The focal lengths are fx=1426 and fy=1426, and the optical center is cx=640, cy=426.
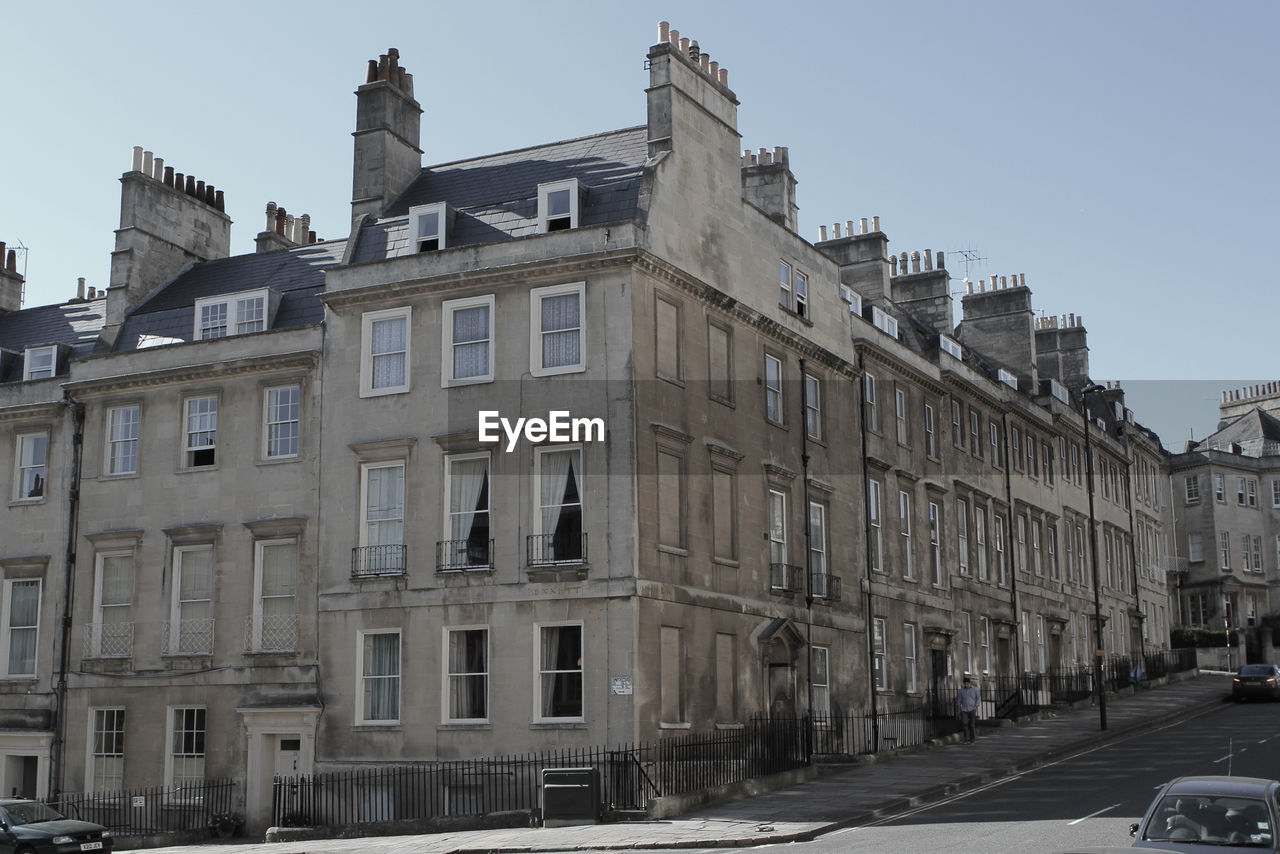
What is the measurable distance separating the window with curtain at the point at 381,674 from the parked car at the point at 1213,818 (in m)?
18.4

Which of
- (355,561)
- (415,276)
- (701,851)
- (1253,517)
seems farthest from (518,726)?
(1253,517)

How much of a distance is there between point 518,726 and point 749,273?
1240 cm

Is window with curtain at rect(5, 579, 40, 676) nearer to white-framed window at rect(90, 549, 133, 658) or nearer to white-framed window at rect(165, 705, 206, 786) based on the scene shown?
white-framed window at rect(90, 549, 133, 658)

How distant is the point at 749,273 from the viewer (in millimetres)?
34250

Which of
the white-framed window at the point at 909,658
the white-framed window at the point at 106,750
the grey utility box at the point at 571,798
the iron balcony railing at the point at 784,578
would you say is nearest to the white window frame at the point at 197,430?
the white-framed window at the point at 106,750

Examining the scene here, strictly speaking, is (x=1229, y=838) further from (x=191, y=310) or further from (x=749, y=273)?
(x=191, y=310)

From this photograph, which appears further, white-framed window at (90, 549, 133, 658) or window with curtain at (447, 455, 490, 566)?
white-framed window at (90, 549, 133, 658)

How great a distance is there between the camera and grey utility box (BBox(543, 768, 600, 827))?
25.0 metres

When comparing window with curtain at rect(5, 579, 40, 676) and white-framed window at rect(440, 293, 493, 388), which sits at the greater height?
white-framed window at rect(440, 293, 493, 388)

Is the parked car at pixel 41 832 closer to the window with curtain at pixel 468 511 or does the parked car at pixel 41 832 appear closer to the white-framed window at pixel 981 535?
the window with curtain at pixel 468 511

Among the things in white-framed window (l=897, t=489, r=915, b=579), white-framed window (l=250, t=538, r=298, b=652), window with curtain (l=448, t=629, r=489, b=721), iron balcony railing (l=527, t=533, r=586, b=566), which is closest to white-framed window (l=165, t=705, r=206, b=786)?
white-framed window (l=250, t=538, r=298, b=652)

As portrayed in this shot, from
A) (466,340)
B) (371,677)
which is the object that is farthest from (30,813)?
(466,340)

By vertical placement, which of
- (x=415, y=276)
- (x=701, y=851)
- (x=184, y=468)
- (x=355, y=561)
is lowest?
(x=701, y=851)

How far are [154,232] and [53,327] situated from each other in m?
4.34
